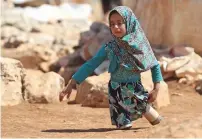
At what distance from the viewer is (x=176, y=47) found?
8055 millimetres

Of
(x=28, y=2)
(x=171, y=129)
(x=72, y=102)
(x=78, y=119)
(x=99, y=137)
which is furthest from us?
(x=28, y=2)

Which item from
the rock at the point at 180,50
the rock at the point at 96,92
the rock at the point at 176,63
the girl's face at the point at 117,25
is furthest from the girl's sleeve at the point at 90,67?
the rock at the point at 180,50

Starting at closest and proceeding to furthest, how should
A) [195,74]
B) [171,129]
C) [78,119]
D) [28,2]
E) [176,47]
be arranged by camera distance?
[171,129] → [78,119] → [195,74] → [176,47] → [28,2]

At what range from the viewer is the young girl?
446 cm

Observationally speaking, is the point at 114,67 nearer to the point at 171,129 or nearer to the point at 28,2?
the point at 171,129

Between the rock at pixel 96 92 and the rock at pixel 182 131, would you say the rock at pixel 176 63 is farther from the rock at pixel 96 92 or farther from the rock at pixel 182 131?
the rock at pixel 182 131

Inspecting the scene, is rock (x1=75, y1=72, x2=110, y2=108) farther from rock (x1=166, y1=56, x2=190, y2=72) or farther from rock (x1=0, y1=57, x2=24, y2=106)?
rock (x1=166, y1=56, x2=190, y2=72)

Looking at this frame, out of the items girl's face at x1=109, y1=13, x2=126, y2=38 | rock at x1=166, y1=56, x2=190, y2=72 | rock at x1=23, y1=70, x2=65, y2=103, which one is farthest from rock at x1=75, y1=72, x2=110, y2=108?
girl's face at x1=109, y1=13, x2=126, y2=38


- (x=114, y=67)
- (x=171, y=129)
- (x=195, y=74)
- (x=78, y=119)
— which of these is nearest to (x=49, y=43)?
(x=195, y=74)

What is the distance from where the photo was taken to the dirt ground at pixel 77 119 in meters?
4.38

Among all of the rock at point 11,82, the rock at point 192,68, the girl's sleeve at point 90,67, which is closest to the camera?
the girl's sleeve at point 90,67

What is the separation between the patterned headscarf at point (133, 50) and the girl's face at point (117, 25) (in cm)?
4

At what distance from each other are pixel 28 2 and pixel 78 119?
54.9ft

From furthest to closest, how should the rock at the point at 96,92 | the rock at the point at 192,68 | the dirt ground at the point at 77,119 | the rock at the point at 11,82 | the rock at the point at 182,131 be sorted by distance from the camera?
the rock at the point at 192,68
the rock at the point at 11,82
the rock at the point at 96,92
the dirt ground at the point at 77,119
the rock at the point at 182,131
